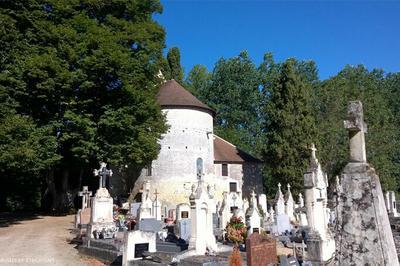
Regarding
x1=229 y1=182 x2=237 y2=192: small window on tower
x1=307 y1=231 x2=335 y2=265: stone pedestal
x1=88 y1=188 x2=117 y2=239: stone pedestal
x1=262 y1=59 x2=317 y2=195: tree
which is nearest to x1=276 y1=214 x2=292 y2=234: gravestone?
x1=307 y1=231 x2=335 y2=265: stone pedestal

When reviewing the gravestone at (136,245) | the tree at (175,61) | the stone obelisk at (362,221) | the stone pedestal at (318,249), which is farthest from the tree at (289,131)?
the stone obelisk at (362,221)

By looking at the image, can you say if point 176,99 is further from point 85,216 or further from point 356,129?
point 356,129

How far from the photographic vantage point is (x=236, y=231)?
40.5 ft

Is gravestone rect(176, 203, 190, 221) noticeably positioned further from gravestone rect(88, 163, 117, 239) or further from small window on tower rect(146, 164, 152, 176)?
small window on tower rect(146, 164, 152, 176)

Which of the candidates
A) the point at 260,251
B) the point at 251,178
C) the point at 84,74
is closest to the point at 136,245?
the point at 260,251

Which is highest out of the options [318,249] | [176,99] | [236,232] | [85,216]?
[176,99]

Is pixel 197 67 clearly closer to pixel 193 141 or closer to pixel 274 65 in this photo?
pixel 274 65

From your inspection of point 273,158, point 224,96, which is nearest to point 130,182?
point 273,158

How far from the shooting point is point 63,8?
21109 millimetres

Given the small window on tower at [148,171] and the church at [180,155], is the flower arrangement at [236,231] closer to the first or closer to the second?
the church at [180,155]

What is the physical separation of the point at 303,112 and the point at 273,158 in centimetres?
462

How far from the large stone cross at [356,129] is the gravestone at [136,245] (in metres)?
7.77

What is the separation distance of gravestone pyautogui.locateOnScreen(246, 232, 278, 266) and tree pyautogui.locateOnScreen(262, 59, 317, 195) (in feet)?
65.2

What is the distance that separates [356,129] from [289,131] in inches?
1069
